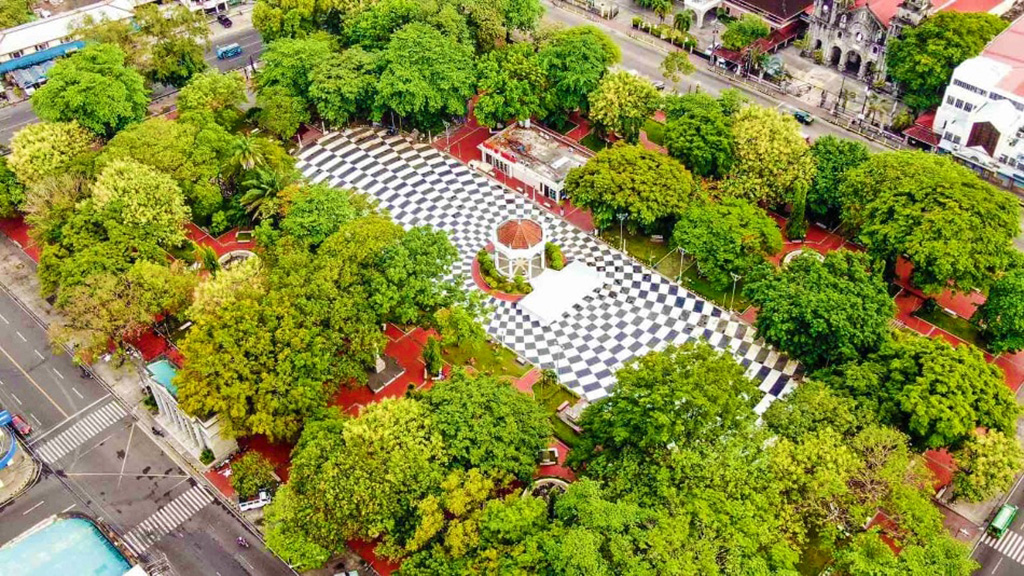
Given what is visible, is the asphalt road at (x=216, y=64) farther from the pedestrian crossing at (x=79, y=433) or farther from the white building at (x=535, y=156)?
the pedestrian crossing at (x=79, y=433)

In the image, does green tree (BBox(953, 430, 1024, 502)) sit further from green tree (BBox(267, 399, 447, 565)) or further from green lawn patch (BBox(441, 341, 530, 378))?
green tree (BBox(267, 399, 447, 565))

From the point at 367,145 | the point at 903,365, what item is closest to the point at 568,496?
the point at 903,365

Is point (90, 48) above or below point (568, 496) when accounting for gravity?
above

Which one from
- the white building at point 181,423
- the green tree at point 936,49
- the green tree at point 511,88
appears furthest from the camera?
the green tree at point 936,49

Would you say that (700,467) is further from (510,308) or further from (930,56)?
(930,56)

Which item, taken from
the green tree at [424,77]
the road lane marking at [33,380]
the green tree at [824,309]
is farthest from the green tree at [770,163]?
the road lane marking at [33,380]

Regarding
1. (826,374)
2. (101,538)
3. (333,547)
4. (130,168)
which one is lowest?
(101,538)

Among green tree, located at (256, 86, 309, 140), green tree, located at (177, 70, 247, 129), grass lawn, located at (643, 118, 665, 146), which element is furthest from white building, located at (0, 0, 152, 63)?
grass lawn, located at (643, 118, 665, 146)

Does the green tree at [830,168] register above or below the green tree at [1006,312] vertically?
above
